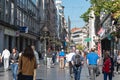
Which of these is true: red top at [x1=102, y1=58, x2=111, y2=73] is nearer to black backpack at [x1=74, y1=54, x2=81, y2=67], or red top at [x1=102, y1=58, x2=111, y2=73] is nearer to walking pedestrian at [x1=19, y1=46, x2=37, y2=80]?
black backpack at [x1=74, y1=54, x2=81, y2=67]

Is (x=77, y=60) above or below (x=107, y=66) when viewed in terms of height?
above

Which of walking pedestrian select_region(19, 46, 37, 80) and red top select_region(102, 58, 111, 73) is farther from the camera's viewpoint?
red top select_region(102, 58, 111, 73)

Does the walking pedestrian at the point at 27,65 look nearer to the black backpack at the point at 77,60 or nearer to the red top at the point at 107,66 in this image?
the red top at the point at 107,66

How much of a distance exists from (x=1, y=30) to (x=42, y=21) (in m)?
47.4

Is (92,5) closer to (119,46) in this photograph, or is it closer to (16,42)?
(119,46)

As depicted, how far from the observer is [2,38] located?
43.8 m

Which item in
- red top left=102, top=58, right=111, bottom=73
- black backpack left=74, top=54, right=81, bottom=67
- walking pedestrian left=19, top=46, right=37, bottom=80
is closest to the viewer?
walking pedestrian left=19, top=46, right=37, bottom=80

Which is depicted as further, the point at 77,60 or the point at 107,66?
the point at 77,60

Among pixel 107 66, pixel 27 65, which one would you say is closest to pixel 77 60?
pixel 107 66

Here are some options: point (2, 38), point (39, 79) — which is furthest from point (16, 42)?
point (39, 79)

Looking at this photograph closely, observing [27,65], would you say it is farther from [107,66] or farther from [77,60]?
[77,60]

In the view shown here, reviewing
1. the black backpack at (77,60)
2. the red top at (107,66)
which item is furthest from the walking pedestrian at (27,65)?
the black backpack at (77,60)

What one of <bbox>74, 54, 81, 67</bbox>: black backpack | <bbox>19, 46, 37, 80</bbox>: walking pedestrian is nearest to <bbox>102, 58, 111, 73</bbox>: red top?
<bbox>74, 54, 81, 67</bbox>: black backpack

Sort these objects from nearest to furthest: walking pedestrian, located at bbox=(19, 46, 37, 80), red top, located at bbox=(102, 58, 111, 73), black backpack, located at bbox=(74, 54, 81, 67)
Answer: walking pedestrian, located at bbox=(19, 46, 37, 80) → red top, located at bbox=(102, 58, 111, 73) → black backpack, located at bbox=(74, 54, 81, 67)
